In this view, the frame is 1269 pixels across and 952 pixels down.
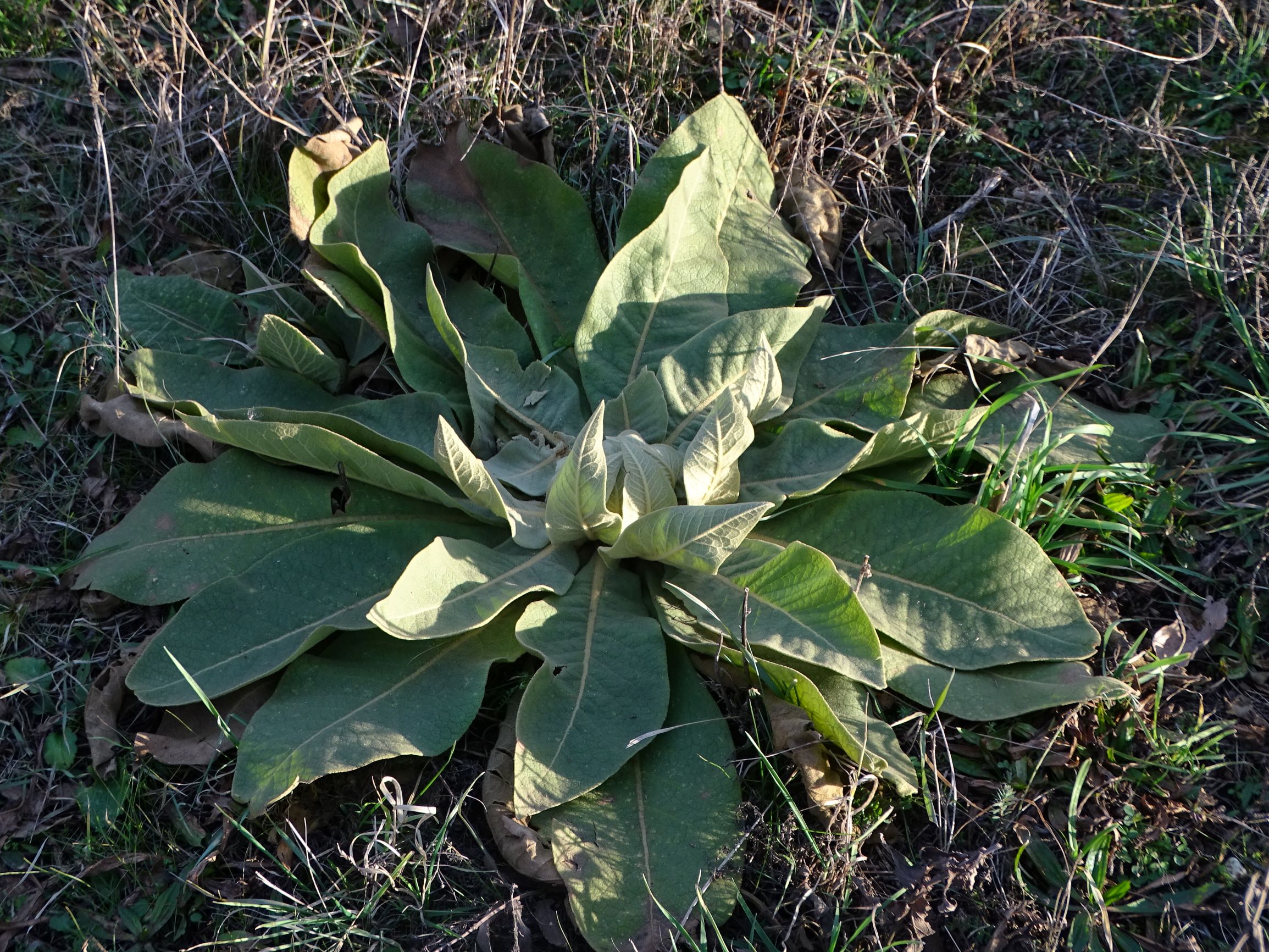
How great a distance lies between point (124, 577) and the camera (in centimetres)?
235

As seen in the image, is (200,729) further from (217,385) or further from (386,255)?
(386,255)

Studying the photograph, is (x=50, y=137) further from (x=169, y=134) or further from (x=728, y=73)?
(x=728, y=73)

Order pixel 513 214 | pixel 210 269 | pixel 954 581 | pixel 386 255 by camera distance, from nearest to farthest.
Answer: pixel 954 581 → pixel 386 255 → pixel 513 214 → pixel 210 269

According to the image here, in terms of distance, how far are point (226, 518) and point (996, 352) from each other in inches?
82.5

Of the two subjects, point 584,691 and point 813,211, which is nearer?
point 584,691

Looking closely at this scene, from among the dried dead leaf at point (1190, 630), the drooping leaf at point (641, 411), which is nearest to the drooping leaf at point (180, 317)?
the drooping leaf at point (641, 411)

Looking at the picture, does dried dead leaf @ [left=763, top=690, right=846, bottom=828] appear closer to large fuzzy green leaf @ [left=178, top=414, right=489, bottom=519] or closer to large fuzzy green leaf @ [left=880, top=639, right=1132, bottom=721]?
large fuzzy green leaf @ [left=880, top=639, right=1132, bottom=721]

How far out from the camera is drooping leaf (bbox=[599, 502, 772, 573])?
6.62ft

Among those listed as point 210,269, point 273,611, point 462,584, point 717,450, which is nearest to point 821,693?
point 717,450

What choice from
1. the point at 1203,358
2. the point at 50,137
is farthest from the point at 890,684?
the point at 50,137

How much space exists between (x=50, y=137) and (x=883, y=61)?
2708 mm

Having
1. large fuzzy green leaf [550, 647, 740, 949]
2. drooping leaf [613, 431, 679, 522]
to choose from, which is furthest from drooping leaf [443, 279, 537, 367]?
large fuzzy green leaf [550, 647, 740, 949]

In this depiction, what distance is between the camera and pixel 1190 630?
229 centimetres

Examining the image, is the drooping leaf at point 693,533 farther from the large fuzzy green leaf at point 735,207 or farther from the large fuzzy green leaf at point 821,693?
the large fuzzy green leaf at point 735,207
